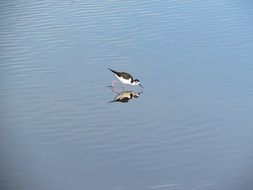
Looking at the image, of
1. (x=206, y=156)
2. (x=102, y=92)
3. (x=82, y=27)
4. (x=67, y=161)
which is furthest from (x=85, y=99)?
(x=82, y=27)

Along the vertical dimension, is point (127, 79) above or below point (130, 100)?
above

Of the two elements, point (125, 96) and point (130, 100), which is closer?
point (130, 100)

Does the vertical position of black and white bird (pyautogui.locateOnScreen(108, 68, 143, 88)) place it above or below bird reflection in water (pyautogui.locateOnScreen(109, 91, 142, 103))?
above

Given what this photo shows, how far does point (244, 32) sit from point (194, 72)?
1.10 metres

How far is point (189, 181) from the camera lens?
8.55 ft

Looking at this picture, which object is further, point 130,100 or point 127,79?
point 127,79

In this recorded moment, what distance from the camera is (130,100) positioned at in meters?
3.65

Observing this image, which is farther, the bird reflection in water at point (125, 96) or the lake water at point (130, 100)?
the bird reflection in water at point (125, 96)

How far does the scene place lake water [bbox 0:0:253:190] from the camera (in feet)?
9.00

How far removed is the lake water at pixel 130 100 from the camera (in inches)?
108

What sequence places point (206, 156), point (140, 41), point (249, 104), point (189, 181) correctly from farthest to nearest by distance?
point (140, 41) < point (249, 104) < point (206, 156) < point (189, 181)

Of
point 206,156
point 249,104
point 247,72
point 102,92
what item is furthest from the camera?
point 247,72

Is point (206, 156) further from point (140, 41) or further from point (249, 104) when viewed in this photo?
point (140, 41)

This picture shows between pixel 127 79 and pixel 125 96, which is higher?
pixel 127 79
